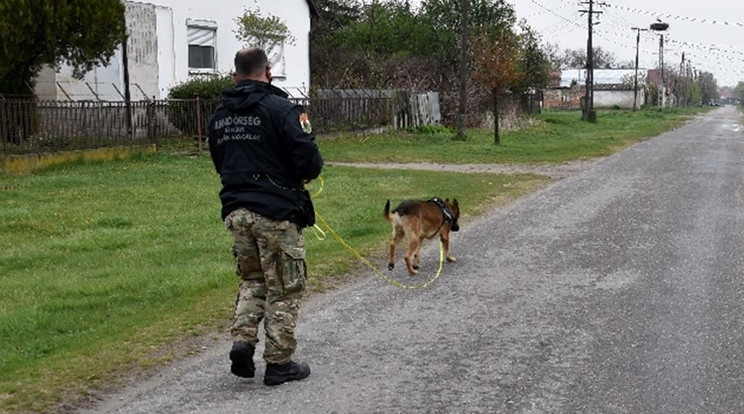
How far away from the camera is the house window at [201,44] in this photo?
2819 centimetres

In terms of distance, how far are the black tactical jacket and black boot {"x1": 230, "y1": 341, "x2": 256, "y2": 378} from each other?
0.80 metres

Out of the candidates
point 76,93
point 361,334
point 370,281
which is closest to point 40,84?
point 76,93

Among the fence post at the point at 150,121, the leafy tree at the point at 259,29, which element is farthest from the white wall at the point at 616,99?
the fence post at the point at 150,121

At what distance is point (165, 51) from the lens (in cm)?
2702

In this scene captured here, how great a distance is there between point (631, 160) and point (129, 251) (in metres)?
16.1

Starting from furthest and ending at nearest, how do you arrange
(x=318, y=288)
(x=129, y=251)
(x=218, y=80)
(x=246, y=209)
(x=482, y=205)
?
(x=218, y=80), (x=482, y=205), (x=129, y=251), (x=318, y=288), (x=246, y=209)

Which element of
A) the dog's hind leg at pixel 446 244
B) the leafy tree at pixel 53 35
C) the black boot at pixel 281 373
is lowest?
the black boot at pixel 281 373

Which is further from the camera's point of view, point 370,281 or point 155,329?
point 370,281

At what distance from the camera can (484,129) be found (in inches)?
1457

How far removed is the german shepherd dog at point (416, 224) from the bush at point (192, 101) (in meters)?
14.4

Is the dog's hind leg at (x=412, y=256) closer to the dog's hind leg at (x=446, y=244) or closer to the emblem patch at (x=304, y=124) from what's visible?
the dog's hind leg at (x=446, y=244)

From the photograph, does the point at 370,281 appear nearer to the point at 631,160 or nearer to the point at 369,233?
the point at 369,233

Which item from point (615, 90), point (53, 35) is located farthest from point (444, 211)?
point (615, 90)

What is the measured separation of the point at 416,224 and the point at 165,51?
19944 millimetres
